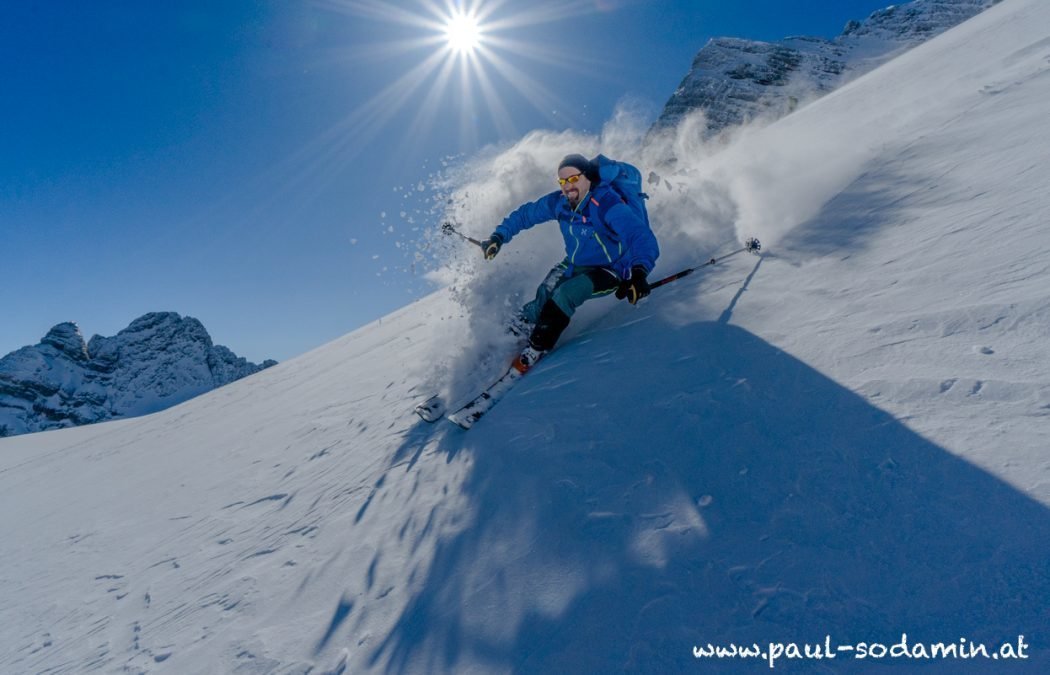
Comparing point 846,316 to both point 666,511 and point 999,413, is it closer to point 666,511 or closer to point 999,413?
point 999,413

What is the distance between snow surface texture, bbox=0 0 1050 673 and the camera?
1.71 metres

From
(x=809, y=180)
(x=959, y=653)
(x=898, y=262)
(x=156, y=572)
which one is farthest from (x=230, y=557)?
(x=809, y=180)

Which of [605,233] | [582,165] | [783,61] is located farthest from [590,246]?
[783,61]

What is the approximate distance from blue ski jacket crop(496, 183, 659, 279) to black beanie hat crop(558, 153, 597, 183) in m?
0.12

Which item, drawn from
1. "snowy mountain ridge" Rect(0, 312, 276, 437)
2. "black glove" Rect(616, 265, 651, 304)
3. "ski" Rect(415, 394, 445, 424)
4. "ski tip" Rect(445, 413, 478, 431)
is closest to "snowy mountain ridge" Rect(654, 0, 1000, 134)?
"black glove" Rect(616, 265, 651, 304)

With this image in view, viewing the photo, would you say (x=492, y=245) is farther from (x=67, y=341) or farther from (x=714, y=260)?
(x=67, y=341)

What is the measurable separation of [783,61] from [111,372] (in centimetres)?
22399

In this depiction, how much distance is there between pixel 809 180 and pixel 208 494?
8.52 m

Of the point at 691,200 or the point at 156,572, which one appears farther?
the point at 691,200

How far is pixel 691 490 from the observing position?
234 centimetres

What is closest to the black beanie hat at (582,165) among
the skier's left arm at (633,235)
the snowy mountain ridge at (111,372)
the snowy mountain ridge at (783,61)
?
the skier's left arm at (633,235)

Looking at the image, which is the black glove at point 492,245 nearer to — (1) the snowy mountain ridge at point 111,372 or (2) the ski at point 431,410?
(2) the ski at point 431,410

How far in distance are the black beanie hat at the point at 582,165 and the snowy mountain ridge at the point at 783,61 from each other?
115714 millimetres

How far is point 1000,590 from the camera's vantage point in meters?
1.45
